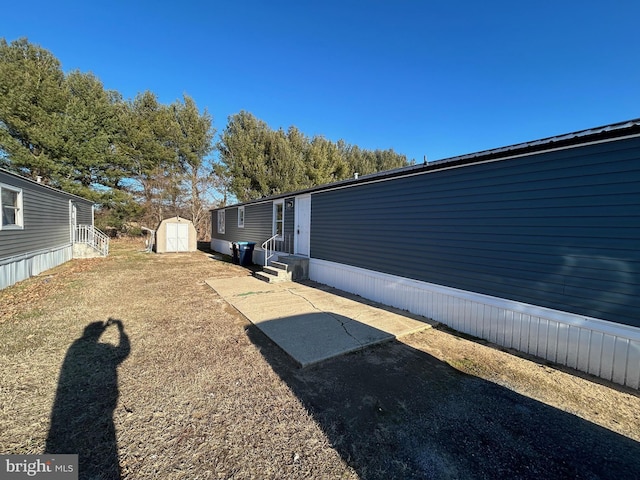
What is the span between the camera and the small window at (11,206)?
7.18 metres

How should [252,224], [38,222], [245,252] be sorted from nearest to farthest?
[38,222] → [245,252] → [252,224]

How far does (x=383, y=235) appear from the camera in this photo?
6160mm

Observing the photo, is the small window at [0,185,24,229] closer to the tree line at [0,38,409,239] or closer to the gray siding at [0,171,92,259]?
the gray siding at [0,171,92,259]

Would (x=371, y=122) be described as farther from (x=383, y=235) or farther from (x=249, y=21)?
(x=383, y=235)

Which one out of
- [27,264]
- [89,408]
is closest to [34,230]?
[27,264]

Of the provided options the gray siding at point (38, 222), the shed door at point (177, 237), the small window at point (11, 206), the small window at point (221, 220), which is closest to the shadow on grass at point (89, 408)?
the gray siding at point (38, 222)

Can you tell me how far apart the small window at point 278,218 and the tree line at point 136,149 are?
40.1 feet

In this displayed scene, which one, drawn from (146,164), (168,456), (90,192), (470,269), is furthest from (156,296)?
(146,164)

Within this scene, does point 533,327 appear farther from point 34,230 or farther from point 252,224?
point 34,230

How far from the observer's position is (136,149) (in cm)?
2023

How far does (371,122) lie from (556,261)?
1939cm

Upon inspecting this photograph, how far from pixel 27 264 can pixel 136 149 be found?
50.3ft

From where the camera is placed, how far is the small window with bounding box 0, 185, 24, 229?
23.6ft

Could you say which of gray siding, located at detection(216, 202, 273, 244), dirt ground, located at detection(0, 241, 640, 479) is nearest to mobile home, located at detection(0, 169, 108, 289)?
dirt ground, located at detection(0, 241, 640, 479)
